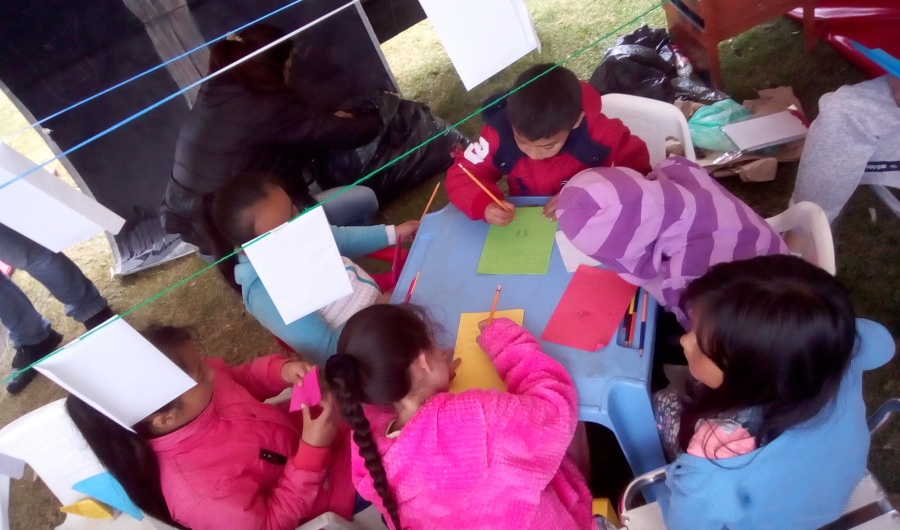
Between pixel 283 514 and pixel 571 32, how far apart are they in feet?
4.09

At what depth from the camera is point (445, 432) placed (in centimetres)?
92

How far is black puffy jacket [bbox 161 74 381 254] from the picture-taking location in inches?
54.6

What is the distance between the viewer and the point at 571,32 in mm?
1400

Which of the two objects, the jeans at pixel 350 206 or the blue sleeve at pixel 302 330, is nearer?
the blue sleeve at pixel 302 330

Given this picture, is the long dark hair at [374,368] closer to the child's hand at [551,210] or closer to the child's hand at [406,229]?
the child's hand at [551,210]

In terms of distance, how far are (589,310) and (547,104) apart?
0.44 metres

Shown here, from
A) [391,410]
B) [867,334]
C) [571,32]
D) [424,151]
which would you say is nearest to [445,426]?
[391,410]

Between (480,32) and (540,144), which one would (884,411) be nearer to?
(540,144)

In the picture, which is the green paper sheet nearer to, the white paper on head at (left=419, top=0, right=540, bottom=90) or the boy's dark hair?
the boy's dark hair

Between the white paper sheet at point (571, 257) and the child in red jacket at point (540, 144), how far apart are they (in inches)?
3.7

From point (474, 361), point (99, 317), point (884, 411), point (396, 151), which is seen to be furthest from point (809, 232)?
point (99, 317)

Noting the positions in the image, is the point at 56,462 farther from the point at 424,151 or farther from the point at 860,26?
the point at 860,26

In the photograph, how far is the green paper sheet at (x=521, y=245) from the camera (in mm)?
1207

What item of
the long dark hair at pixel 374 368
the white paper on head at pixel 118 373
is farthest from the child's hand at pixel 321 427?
the white paper on head at pixel 118 373
